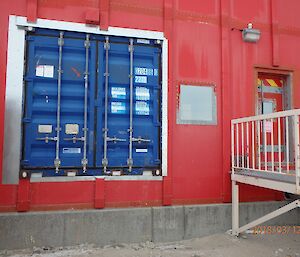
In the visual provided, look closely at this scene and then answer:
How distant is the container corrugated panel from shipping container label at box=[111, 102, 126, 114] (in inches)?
0.7

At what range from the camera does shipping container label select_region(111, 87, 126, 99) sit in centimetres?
553

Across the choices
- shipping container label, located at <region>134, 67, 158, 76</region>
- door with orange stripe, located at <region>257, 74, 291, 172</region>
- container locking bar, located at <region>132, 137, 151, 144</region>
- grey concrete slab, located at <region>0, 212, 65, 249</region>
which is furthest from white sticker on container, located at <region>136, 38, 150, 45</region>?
grey concrete slab, located at <region>0, 212, 65, 249</region>

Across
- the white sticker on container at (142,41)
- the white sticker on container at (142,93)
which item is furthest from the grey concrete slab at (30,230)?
the white sticker on container at (142,41)

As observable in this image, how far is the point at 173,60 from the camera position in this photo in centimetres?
594

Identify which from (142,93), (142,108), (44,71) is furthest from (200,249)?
(44,71)

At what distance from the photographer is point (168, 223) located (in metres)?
5.56

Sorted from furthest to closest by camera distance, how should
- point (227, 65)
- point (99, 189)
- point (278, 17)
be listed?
point (278, 17) → point (227, 65) → point (99, 189)

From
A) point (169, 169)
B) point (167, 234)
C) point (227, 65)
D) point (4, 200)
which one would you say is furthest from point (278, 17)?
point (4, 200)

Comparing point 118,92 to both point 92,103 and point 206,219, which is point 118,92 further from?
point 206,219

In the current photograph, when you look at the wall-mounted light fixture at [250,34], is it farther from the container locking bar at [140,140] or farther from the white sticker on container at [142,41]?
the container locking bar at [140,140]

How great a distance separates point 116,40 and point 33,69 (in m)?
1.56

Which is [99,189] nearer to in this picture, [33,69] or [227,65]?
[33,69]

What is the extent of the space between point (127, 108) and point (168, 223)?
7.30ft

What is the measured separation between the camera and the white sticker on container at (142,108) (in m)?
5.62
